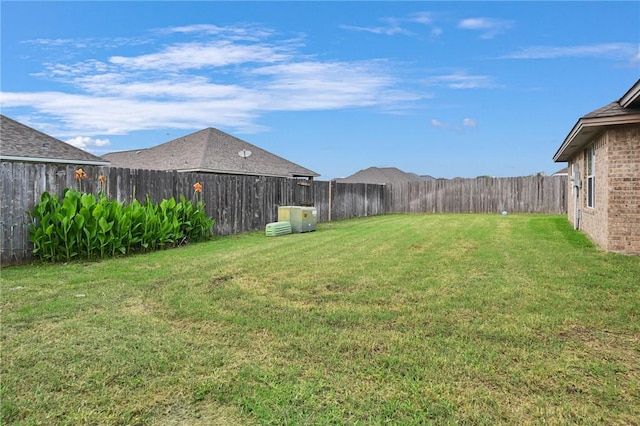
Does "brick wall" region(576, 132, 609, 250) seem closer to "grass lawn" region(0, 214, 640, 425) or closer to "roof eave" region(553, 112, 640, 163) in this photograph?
"roof eave" region(553, 112, 640, 163)

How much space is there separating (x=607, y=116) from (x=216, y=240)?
8.26 m

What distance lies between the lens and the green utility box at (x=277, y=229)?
429 inches

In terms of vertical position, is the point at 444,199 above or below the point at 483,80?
below

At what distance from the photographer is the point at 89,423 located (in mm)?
2158

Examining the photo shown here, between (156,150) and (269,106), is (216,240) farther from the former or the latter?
(156,150)

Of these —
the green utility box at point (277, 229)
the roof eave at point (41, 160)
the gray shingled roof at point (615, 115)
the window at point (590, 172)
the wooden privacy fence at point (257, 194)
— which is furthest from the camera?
the roof eave at point (41, 160)

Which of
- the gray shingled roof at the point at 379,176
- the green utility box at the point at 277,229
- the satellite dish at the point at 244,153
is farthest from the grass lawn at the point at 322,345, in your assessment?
the gray shingled roof at the point at 379,176

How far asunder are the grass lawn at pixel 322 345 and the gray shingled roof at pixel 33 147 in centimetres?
953

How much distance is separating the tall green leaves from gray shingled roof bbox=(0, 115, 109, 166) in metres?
7.84

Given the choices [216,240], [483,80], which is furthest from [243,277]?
[483,80]

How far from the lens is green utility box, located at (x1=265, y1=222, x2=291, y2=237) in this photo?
35.7 ft

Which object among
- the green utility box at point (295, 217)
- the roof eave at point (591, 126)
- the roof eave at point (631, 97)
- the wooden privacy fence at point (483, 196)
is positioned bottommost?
the green utility box at point (295, 217)

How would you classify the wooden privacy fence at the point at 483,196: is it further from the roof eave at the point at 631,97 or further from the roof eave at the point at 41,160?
the roof eave at the point at 41,160

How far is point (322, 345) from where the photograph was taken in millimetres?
3166
